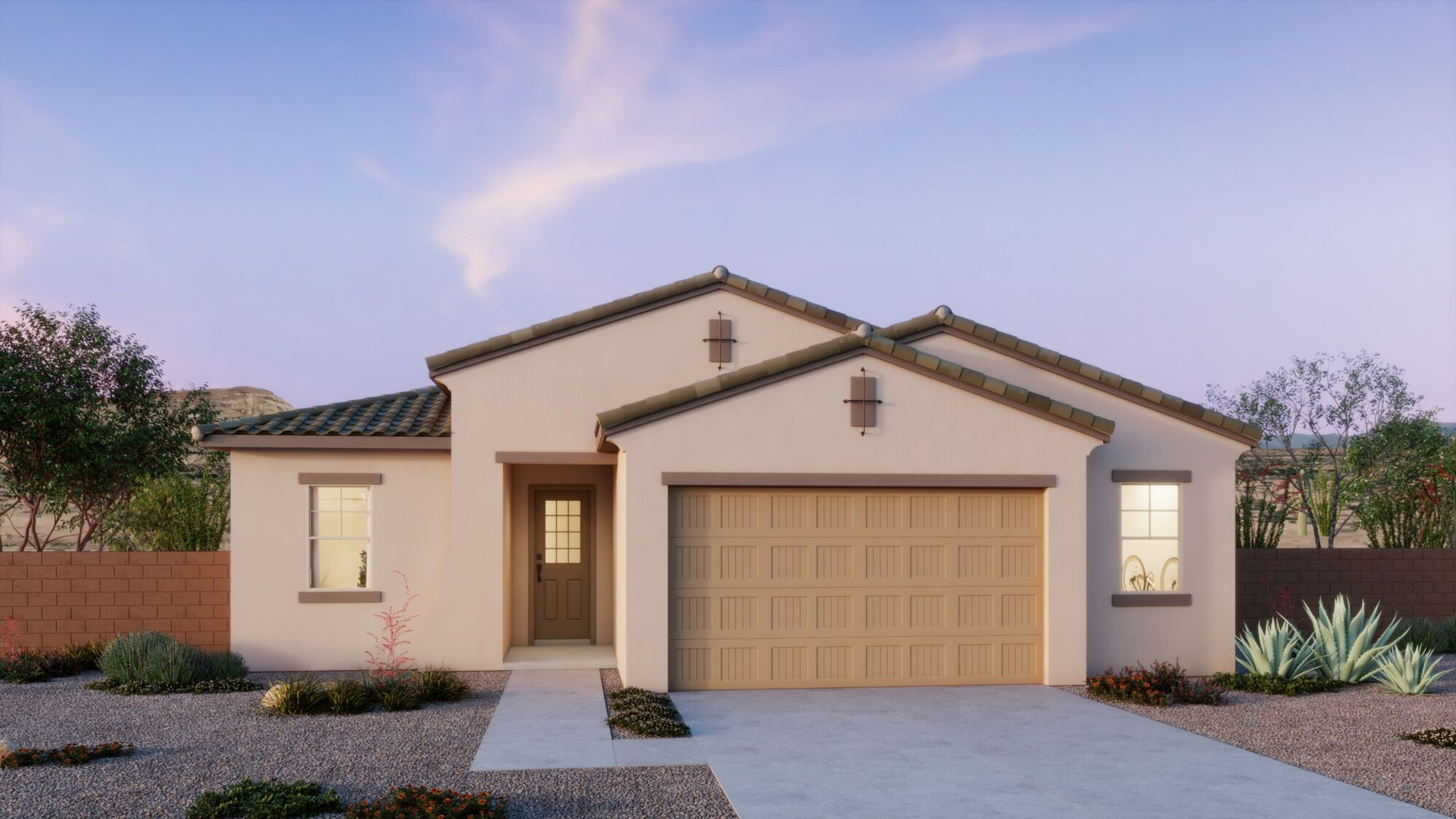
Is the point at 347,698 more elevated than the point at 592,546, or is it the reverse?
the point at 592,546

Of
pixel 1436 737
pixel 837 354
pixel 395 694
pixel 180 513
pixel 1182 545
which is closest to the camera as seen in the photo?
pixel 1436 737

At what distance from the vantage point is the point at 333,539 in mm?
13523

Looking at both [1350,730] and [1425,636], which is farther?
[1425,636]

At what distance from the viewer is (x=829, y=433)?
11.9 metres

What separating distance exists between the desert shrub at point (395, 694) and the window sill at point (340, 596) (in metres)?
2.46

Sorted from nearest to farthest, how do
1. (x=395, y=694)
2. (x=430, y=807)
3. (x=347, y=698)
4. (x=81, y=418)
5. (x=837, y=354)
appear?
1. (x=430, y=807)
2. (x=347, y=698)
3. (x=395, y=694)
4. (x=837, y=354)
5. (x=81, y=418)

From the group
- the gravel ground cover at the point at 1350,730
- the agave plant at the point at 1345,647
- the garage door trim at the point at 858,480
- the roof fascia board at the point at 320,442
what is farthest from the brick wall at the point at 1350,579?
the roof fascia board at the point at 320,442

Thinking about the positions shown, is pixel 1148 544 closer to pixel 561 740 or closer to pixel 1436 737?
pixel 1436 737

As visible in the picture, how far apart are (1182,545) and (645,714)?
284 inches

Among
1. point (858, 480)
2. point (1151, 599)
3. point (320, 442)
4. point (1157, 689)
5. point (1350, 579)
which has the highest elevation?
point (320, 442)

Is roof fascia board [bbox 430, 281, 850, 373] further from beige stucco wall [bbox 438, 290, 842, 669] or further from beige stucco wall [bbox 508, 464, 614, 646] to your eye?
beige stucco wall [bbox 508, 464, 614, 646]

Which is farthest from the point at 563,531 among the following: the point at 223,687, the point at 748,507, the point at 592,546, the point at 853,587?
the point at 853,587

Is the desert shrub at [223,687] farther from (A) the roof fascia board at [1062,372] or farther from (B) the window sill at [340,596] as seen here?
(A) the roof fascia board at [1062,372]

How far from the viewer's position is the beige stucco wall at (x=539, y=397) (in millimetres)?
13367
